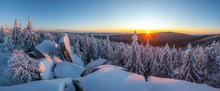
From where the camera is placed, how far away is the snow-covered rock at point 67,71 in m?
28.2

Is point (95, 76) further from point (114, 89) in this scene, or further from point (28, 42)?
point (28, 42)

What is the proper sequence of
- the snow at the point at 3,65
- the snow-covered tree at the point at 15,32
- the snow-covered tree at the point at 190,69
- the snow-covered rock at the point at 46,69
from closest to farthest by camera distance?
the snow-covered tree at the point at 190,69 < the snow-covered rock at the point at 46,69 < the snow at the point at 3,65 < the snow-covered tree at the point at 15,32

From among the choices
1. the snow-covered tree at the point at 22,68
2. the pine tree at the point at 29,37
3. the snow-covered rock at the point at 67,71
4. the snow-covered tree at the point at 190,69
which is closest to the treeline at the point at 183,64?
the snow-covered tree at the point at 190,69

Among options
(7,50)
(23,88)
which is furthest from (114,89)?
(7,50)

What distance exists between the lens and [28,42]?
135 feet

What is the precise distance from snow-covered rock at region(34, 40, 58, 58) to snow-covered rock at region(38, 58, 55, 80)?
4.16 meters

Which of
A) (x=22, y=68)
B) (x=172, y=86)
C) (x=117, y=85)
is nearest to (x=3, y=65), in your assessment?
(x=22, y=68)

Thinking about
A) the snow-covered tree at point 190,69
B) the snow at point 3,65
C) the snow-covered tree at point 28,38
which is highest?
the snow-covered tree at point 28,38

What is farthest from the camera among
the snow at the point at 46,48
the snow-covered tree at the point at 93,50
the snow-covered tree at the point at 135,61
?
the snow-covered tree at the point at 93,50

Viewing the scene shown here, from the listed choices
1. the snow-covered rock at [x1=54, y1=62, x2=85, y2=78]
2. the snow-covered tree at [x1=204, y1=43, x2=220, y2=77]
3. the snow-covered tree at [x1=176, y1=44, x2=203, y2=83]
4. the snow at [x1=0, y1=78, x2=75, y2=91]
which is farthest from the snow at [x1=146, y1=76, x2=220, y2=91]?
the snow-covered tree at [x1=204, y1=43, x2=220, y2=77]

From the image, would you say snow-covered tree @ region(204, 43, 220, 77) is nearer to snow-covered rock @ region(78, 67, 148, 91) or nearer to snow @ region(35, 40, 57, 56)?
snow-covered rock @ region(78, 67, 148, 91)

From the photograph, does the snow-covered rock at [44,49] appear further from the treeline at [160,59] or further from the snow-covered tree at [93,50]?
the snow-covered tree at [93,50]

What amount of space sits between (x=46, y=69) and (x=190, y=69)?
22.7 meters

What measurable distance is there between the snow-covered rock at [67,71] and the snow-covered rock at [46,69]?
0.94 meters
